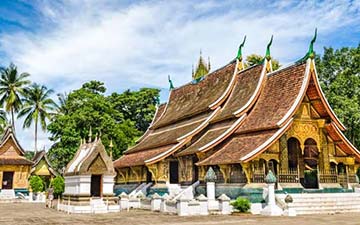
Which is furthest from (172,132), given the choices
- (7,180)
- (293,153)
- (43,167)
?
(43,167)

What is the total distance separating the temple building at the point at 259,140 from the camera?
15477mm

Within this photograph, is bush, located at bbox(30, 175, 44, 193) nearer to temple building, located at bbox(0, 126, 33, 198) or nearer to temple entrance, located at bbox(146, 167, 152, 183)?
temple building, located at bbox(0, 126, 33, 198)

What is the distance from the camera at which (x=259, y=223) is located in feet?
35.7

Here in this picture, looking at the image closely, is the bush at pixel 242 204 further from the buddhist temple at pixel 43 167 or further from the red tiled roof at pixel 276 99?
the buddhist temple at pixel 43 167

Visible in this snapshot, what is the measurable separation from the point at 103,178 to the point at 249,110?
6881 mm

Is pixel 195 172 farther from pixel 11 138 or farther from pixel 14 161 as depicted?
pixel 11 138

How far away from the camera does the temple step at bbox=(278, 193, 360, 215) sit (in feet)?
46.8

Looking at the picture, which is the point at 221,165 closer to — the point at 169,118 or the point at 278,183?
the point at 278,183

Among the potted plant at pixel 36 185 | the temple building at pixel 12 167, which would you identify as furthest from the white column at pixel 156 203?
the temple building at pixel 12 167

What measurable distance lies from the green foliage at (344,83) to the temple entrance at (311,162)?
6.41 metres

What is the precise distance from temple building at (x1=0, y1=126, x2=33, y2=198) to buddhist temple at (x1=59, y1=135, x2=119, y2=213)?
17.0 m

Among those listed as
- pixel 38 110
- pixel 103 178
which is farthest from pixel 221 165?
pixel 38 110

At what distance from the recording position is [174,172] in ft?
65.8

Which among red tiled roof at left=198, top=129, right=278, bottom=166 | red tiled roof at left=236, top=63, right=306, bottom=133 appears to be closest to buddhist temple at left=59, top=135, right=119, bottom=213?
red tiled roof at left=198, top=129, right=278, bottom=166
